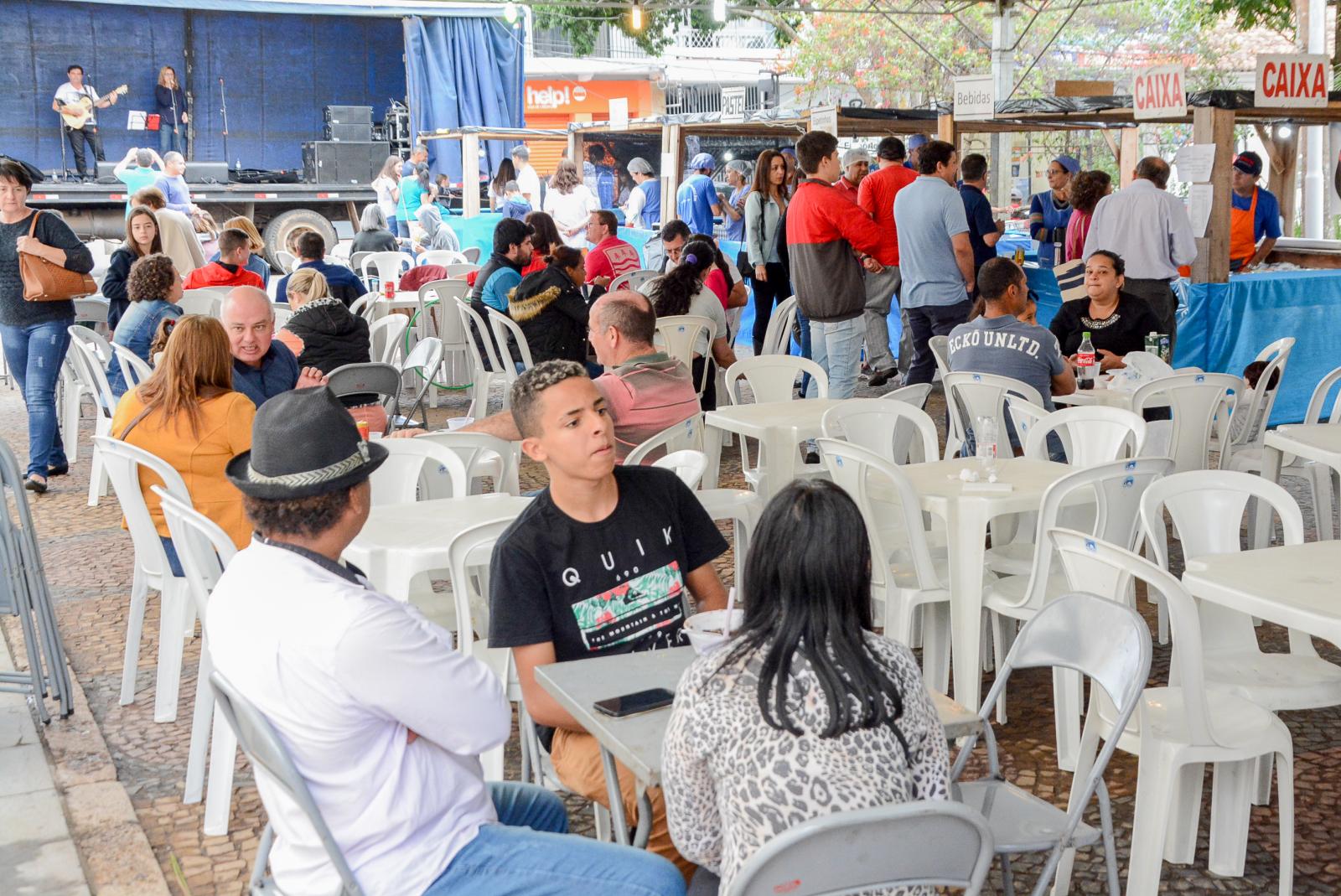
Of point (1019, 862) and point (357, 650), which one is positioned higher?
point (357, 650)

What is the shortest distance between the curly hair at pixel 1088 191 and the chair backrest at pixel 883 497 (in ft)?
17.1

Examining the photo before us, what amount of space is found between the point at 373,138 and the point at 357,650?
18755mm

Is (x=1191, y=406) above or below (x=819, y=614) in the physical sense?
below

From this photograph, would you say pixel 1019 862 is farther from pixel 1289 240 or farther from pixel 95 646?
pixel 1289 240

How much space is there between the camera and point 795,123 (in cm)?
1224

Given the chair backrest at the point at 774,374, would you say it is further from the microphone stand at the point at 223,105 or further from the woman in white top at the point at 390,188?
the microphone stand at the point at 223,105

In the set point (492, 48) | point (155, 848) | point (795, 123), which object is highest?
point (492, 48)

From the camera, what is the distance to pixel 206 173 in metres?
16.8

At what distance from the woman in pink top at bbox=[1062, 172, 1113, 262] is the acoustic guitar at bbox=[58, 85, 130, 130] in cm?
1287

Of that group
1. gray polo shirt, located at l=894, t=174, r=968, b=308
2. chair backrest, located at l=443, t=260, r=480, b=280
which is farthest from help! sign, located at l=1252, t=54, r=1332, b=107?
chair backrest, located at l=443, t=260, r=480, b=280

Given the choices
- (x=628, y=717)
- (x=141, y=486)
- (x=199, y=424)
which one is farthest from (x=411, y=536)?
(x=628, y=717)

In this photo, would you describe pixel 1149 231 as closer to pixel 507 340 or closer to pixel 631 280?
pixel 631 280

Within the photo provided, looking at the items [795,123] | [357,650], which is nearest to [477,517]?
[357,650]

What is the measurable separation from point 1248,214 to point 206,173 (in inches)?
478
